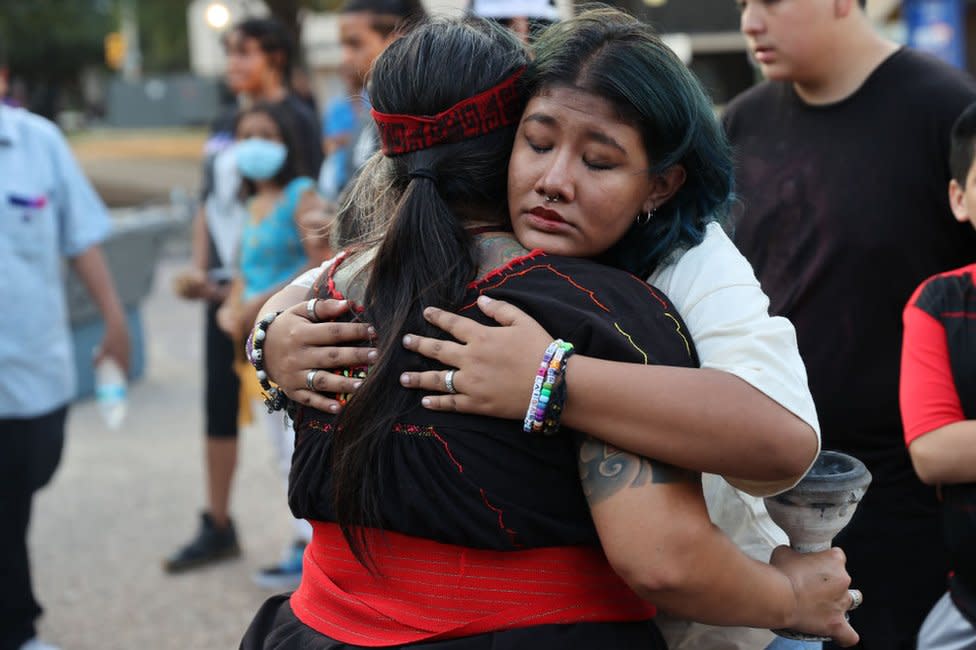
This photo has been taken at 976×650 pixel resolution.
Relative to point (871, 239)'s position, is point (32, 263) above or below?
below

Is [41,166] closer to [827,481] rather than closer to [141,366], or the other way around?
[827,481]

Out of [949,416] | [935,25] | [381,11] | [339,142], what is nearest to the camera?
[949,416]

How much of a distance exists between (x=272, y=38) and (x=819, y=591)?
14.8ft

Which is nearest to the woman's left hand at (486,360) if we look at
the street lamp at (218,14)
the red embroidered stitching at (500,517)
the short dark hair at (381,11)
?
the red embroidered stitching at (500,517)

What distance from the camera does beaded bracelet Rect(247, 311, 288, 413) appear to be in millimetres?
2006

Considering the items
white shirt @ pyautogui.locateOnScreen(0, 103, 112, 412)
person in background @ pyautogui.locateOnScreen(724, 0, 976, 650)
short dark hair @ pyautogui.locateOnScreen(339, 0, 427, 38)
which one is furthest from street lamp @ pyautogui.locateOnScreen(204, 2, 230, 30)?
person in background @ pyautogui.locateOnScreen(724, 0, 976, 650)

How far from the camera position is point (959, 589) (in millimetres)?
2492

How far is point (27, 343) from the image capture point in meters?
4.01

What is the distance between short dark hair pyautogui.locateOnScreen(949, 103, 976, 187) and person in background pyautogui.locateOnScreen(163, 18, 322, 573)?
3024 millimetres

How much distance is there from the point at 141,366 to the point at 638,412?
797 cm

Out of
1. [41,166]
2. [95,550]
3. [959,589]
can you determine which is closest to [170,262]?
[95,550]

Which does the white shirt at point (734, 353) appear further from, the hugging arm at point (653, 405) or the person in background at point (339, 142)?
the person in background at point (339, 142)

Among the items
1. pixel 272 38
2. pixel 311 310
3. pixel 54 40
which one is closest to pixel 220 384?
pixel 272 38

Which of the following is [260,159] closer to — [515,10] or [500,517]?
[515,10]
